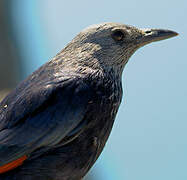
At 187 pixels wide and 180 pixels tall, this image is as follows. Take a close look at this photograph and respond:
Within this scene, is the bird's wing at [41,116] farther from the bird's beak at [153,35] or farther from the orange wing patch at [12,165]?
the bird's beak at [153,35]

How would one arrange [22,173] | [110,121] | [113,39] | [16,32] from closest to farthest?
1. [22,173]
2. [110,121]
3. [113,39]
4. [16,32]

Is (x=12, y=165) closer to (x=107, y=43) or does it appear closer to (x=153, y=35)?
(x=107, y=43)

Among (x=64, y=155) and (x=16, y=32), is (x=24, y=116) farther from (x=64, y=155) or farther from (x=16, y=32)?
(x=16, y=32)

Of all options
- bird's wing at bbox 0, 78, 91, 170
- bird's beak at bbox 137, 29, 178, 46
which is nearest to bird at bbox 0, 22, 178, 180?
bird's wing at bbox 0, 78, 91, 170

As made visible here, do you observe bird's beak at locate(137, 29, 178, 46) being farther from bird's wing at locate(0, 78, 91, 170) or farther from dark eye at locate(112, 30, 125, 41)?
A: bird's wing at locate(0, 78, 91, 170)

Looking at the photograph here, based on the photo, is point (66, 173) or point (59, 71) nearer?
point (66, 173)

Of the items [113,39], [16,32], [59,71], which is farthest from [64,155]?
[16,32]

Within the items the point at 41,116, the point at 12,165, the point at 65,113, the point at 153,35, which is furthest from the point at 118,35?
the point at 12,165
